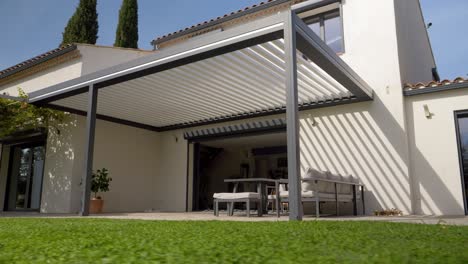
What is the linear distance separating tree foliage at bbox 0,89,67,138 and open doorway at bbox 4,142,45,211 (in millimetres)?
1382

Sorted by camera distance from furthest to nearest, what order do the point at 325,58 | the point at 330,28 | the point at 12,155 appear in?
the point at 12,155, the point at 330,28, the point at 325,58

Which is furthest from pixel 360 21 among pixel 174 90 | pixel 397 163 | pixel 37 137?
pixel 37 137

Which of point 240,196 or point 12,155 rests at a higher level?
point 12,155

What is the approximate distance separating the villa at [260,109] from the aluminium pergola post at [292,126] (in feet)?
0.05

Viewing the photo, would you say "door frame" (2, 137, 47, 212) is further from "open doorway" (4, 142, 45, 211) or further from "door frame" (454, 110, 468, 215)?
"door frame" (454, 110, 468, 215)

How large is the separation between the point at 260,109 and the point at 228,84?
8.13 feet

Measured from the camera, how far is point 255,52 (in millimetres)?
7266

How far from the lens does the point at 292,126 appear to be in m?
5.57

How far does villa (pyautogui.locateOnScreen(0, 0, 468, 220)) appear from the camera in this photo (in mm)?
7414

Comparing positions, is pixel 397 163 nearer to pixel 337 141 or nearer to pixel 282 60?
pixel 337 141

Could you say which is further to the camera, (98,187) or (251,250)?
(98,187)

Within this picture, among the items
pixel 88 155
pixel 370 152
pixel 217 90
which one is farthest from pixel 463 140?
pixel 88 155

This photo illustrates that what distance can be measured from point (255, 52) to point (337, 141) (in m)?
3.78

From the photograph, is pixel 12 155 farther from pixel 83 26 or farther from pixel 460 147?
pixel 460 147
